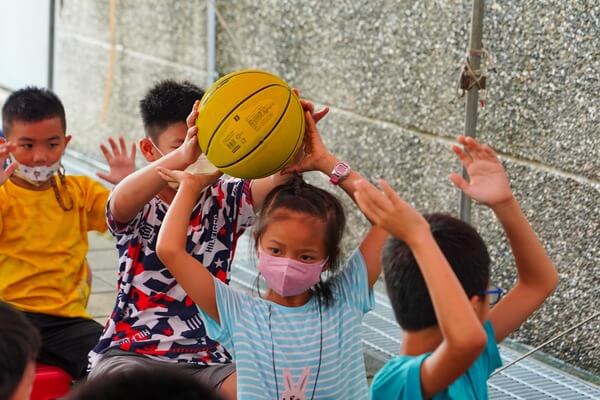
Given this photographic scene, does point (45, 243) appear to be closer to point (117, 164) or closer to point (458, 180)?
point (117, 164)

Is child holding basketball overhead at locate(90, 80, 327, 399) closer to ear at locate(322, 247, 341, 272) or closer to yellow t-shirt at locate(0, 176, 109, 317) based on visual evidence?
ear at locate(322, 247, 341, 272)

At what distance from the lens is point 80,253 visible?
500cm

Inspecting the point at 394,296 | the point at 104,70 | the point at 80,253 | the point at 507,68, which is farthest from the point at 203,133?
the point at 104,70

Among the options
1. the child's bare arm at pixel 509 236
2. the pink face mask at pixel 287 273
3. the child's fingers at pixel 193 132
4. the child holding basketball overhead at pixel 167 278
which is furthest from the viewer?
the child holding basketball overhead at pixel 167 278

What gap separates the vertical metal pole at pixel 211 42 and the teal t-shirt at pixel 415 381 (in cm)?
518

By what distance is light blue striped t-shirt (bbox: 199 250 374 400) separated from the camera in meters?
3.49

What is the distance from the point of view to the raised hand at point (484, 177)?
3.14 meters

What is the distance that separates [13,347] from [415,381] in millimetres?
974

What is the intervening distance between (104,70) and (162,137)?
5568mm

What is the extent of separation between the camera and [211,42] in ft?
26.3

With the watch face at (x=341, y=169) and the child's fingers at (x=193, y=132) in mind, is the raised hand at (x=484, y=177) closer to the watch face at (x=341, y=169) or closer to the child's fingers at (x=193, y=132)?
the watch face at (x=341, y=169)

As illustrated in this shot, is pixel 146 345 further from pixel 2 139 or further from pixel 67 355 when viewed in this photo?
pixel 2 139

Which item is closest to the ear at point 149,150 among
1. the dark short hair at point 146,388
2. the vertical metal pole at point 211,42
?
the dark short hair at point 146,388

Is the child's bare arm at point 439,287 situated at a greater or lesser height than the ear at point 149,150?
greater
